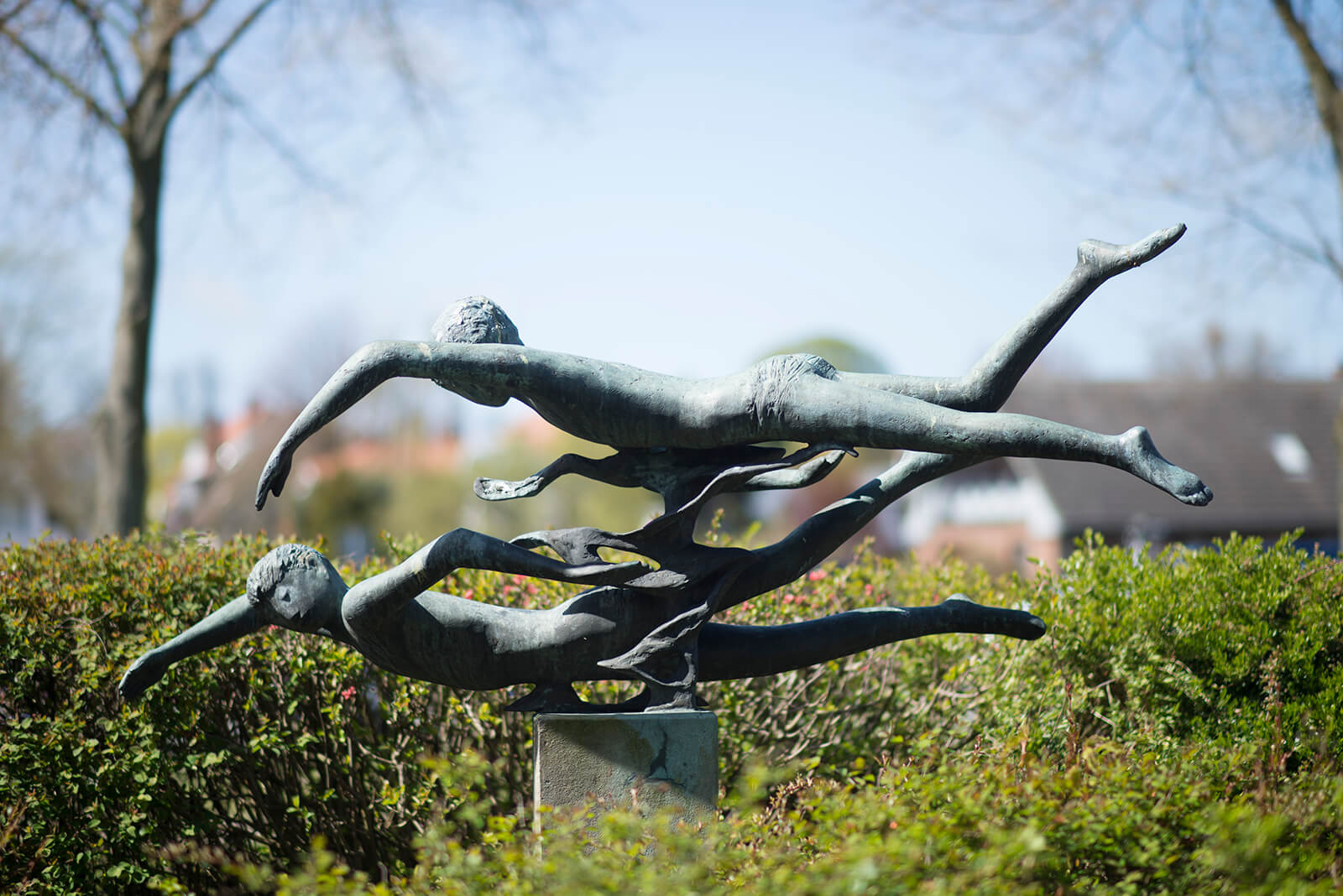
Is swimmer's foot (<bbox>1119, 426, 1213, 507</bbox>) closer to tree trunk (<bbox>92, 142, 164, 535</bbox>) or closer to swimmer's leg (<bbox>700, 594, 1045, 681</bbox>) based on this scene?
swimmer's leg (<bbox>700, 594, 1045, 681</bbox>)

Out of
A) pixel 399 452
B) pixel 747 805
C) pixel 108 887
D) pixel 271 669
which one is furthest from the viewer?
pixel 399 452

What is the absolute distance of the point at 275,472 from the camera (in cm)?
330

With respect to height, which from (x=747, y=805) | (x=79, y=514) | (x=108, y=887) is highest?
(x=79, y=514)

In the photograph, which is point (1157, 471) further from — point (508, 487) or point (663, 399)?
point (508, 487)

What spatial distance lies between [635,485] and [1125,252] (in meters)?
1.71

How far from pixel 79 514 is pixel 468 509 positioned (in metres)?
13.6

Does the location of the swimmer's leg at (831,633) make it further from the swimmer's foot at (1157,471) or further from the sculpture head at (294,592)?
the sculpture head at (294,592)

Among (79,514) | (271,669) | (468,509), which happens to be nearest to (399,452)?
(468,509)

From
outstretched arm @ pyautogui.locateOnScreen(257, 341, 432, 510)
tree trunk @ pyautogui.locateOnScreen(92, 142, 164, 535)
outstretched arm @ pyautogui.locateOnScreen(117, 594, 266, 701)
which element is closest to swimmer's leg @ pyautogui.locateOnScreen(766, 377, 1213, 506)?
outstretched arm @ pyautogui.locateOnScreen(257, 341, 432, 510)

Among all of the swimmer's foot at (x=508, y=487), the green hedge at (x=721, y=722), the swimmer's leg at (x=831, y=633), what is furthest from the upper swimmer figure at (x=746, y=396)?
the green hedge at (x=721, y=722)

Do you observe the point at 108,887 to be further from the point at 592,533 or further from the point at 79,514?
the point at 79,514

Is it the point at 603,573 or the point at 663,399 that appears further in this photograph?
the point at 663,399

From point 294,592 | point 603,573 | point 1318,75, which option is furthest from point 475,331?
point 1318,75

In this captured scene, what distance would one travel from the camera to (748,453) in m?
3.62
